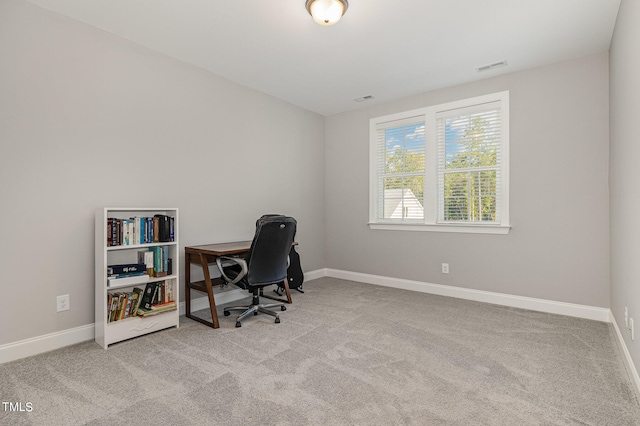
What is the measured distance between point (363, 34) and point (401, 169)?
2.10 meters

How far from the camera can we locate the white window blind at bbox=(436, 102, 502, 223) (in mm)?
3738

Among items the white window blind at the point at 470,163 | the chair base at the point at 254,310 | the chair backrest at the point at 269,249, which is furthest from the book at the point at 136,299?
the white window blind at the point at 470,163

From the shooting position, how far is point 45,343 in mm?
2459

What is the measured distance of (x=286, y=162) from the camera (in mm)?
4602

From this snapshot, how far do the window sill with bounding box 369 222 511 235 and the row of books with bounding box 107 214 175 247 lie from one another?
2.83m

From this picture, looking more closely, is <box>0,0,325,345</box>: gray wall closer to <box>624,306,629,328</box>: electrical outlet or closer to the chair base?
the chair base

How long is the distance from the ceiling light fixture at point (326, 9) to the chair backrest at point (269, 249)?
167 cm

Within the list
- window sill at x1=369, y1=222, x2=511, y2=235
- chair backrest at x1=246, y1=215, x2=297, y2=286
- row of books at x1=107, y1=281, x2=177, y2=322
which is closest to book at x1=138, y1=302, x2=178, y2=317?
row of books at x1=107, y1=281, x2=177, y2=322

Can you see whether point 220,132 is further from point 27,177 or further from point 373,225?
point 373,225

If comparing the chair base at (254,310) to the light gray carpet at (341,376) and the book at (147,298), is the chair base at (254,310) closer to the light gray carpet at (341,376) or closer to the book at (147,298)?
the light gray carpet at (341,376)

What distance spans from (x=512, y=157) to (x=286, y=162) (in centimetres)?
283

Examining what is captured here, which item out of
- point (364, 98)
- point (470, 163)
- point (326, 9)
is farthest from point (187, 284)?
point (470, 163)

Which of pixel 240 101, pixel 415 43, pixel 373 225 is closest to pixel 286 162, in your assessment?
pixel 240 101

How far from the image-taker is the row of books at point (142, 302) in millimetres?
2631
